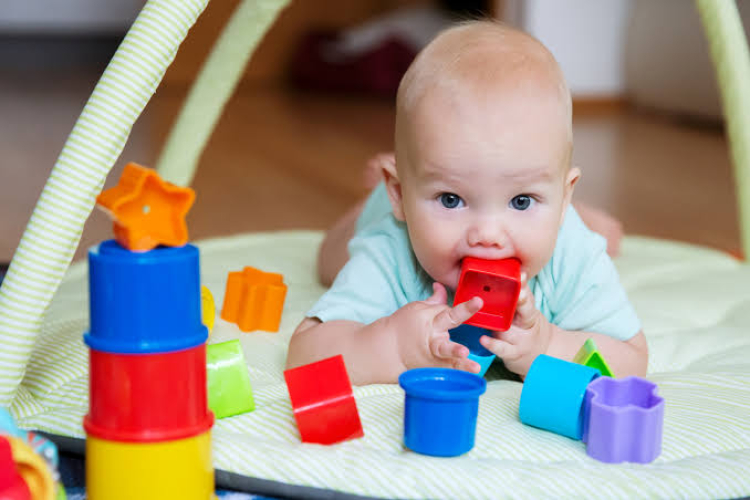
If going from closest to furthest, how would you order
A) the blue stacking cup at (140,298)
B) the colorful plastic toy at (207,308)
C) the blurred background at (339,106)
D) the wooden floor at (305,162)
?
the blue stacking cup at (140,298) → the colorful plastic toy at (207,308) → the wooden floor at (305,162) → the blurred background at (339,106)

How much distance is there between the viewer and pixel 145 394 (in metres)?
0.54

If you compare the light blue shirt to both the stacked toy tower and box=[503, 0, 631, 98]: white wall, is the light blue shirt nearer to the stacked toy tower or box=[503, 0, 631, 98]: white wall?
the stacked toy tower

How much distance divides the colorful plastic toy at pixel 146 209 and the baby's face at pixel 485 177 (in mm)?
252

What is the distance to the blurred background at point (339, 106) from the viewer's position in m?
1.97

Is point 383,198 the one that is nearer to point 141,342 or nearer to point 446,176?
point 446,176

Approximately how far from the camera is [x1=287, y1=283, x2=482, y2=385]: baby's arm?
711mm

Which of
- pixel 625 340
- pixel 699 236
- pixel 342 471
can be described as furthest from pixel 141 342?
pixel 699 236

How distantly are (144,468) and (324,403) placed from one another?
14cm

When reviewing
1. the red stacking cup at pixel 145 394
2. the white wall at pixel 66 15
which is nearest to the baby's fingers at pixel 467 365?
the red stacking cup at pixel 145 394

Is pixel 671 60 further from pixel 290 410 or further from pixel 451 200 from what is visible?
pixel 290 410

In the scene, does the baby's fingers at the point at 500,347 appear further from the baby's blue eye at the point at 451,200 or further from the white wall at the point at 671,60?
the white wall at the point at 671,60

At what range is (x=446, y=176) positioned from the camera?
0.73m

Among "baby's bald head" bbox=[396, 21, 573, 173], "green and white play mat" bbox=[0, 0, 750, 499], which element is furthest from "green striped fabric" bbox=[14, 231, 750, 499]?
"baby's bald head" bbox=[396, 21, 573, 173]

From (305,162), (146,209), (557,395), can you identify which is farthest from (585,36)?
(146,209)
